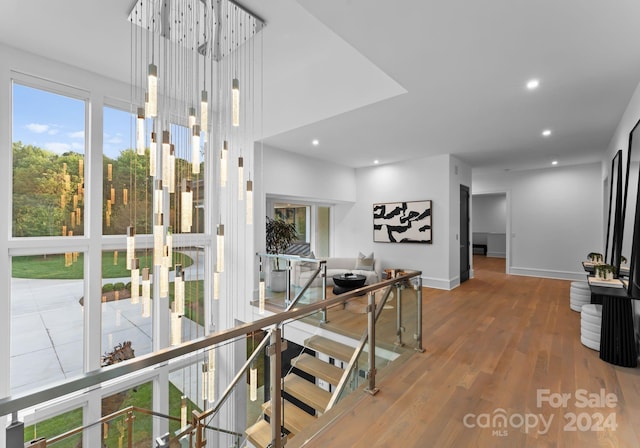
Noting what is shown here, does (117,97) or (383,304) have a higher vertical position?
(117,97)

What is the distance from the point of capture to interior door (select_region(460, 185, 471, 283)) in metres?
6.95

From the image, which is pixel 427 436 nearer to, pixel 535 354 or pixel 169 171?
pixel 535 354

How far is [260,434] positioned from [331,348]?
1190mm

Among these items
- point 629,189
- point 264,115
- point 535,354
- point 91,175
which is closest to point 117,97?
point 91,175

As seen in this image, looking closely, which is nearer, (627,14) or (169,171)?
(627,14)

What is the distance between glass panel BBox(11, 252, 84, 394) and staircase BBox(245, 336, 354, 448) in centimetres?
355

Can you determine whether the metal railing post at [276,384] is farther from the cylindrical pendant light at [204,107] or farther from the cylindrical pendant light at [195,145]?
the cylindrical pendant light at [204,107]

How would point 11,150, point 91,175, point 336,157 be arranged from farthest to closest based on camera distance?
point 336,157, point 91,175, point 11,150

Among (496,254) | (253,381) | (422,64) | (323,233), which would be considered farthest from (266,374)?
(496,254)

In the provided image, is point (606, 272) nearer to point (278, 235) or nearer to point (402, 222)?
point (402, 222)

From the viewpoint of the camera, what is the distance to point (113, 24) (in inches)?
134

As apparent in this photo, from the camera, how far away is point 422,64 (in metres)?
2.91

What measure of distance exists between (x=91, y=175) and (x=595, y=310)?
695 centimetres

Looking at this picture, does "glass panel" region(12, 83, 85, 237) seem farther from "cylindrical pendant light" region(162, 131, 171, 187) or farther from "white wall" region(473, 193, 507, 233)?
"white wall" region(473, 193, 507, 233)
